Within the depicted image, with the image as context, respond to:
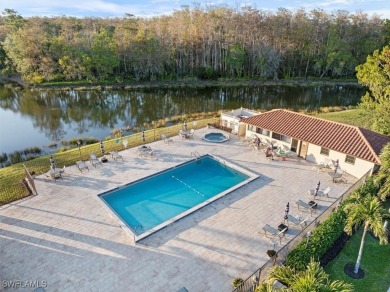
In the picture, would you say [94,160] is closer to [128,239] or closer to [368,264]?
[128,239]

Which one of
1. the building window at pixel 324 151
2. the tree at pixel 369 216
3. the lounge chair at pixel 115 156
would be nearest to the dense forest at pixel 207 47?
the lounge chair at pixel 115 156

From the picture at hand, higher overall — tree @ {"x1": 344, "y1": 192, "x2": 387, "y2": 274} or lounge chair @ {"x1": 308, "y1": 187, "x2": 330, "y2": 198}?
tree @ {"x1": 344, "y1": 192, "x2": 387, "y2": 274}

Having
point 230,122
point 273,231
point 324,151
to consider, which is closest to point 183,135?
point 230,122

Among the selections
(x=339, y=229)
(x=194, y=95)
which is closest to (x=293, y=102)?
(x=194, y=95)

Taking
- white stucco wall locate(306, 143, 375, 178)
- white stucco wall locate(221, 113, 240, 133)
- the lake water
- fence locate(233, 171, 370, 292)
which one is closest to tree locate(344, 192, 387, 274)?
fence locate(233, 171, 370, 292)

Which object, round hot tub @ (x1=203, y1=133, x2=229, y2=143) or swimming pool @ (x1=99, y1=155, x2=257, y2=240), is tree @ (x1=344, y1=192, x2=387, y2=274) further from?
round hot tub @ (x1=203, y1=133, x2=229, y2=143)

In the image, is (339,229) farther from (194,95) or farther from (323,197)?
(194,95)
